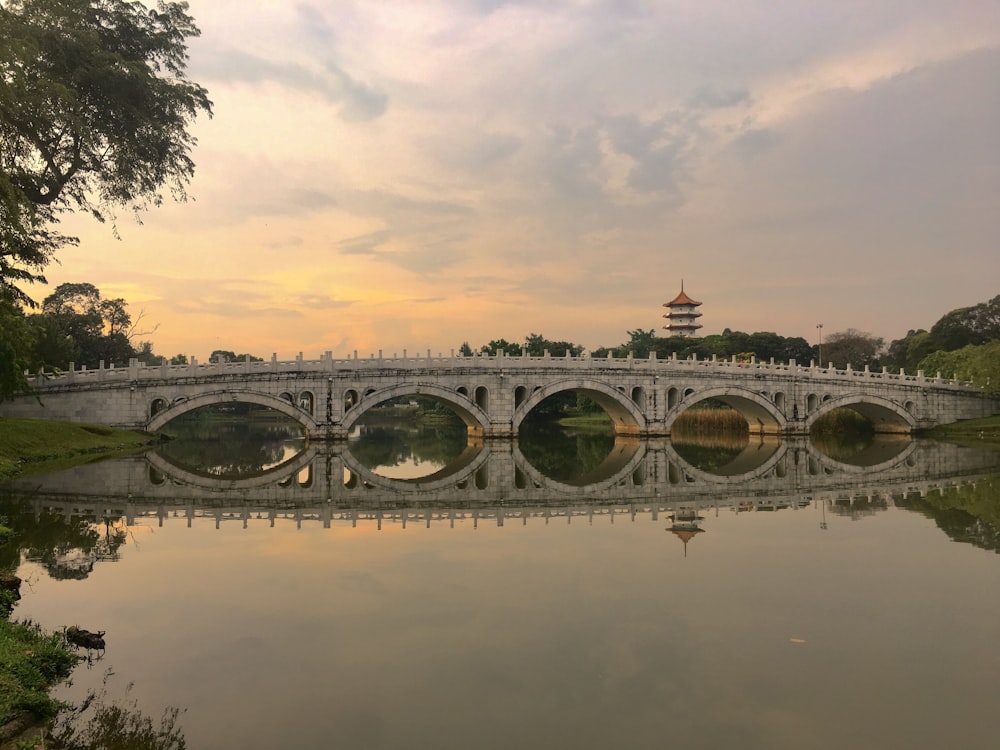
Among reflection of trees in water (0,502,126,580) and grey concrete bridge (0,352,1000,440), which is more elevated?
grey concrete bridge (0,352,1000,440)

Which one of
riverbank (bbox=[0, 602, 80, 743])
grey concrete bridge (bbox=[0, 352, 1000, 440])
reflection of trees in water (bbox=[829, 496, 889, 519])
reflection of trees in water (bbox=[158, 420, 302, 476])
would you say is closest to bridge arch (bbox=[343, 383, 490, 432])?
grey concrete bridge (bbox=[0, 352, 1000, 440])

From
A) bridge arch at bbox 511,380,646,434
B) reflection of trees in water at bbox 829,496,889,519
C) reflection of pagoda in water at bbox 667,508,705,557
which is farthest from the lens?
bridge arch at bbox 511,380,646,434

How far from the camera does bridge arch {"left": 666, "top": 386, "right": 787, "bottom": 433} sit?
147 feet

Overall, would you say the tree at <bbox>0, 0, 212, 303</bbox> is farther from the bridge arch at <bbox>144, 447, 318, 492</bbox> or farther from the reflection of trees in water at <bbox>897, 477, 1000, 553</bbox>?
the reflection of trees in water at <bbox>897, 477, 1000, 553</bbox>

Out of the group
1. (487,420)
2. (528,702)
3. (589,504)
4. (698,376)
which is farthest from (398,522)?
(698,376)

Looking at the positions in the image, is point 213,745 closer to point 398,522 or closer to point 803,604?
point 803,604

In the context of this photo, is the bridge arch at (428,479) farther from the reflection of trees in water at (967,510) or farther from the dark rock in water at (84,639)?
the dark rock in water at (84,639)

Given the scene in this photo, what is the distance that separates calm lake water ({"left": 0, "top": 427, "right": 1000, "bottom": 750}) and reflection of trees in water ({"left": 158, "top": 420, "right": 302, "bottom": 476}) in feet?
34.1

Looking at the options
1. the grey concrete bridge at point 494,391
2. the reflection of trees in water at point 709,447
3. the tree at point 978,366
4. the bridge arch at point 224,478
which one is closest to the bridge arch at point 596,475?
the reflection of trees in water at point 709,447

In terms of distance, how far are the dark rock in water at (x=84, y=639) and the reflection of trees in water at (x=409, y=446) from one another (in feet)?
68.5

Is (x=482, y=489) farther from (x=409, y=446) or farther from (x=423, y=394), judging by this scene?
(x=409, y=446)

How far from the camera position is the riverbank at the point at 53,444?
2467 centimetres

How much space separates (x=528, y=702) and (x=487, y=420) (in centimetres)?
3437

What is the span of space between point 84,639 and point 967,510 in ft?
62.0
